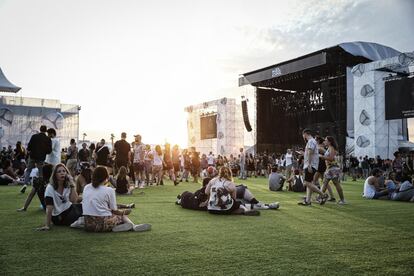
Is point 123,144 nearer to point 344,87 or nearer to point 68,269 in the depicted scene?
point 68,269

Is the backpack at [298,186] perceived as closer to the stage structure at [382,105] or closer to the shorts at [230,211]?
the shorts at [230,211]

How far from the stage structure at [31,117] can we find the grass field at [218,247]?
32.6 m

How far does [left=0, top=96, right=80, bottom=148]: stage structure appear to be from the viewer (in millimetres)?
36875

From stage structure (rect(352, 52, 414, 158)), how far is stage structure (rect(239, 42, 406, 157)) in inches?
51.5

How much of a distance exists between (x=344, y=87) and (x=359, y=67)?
3.70 metres

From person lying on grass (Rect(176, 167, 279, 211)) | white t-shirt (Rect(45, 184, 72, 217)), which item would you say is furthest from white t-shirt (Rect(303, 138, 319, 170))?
white t-shirt (Rect(45, 184, 72, 217))

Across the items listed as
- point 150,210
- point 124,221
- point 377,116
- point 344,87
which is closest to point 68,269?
point 124,221

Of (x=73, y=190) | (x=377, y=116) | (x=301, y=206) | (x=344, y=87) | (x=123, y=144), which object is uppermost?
(x=344, y=87)

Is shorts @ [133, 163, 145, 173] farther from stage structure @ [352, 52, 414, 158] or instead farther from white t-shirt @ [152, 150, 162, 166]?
stage structure @ [352, 52, 414, 158]

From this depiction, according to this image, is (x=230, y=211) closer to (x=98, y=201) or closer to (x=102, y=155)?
(x=98, y=201)

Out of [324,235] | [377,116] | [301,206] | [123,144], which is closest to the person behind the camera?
[324,235]

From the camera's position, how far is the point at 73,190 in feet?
19.4

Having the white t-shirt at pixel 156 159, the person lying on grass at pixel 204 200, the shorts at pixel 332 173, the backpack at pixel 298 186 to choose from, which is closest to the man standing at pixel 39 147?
the person lying on grass at pixel 204 200

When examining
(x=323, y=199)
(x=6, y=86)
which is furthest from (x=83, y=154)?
(x=6, y=86)
